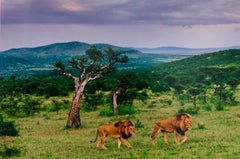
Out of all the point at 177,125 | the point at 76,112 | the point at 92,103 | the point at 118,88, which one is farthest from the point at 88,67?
the point at 92,103

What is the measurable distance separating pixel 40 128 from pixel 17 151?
9882 mm

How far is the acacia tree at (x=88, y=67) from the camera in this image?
85.7ft

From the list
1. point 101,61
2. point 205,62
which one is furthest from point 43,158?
point 205,62

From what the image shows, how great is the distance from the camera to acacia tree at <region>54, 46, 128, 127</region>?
26125 mm

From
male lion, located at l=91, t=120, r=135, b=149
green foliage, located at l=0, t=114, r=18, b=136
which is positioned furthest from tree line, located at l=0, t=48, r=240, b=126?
male lion, located at l=91, t=120, r=135, b=149

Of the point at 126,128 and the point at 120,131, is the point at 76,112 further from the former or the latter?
the point at 126,128

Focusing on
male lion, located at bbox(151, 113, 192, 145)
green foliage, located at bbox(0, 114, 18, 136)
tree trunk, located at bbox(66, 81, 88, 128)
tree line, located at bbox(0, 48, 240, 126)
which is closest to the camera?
male lion, located at bbox(151, 113, 192, 145)

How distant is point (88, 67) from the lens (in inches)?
1064

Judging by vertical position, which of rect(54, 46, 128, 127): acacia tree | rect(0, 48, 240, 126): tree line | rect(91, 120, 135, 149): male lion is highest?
rect(54, 46, 128, 127): acacia tree

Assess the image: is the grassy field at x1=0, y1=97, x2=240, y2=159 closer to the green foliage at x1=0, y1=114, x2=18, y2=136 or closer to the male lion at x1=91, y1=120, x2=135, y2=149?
the male lion at x1=91, y1=120, x2=135, y2=149

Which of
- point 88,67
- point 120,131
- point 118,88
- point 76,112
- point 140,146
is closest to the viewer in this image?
point 120,131

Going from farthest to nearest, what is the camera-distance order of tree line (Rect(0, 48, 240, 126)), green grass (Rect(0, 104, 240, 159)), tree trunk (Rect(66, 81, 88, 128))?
tree line (Rect(0, 48, 240, 126)), tree trunk (Rect(66, 81, 88, 128)), green grass (Rect(0, 104, 240, 159))

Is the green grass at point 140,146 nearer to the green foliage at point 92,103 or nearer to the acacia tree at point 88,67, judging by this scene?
the acacia tree at point 88,67

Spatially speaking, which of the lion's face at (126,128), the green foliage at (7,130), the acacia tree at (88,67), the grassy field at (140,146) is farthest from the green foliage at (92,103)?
the lion's face at (126,128)
